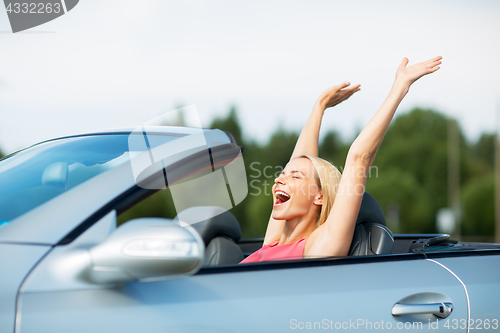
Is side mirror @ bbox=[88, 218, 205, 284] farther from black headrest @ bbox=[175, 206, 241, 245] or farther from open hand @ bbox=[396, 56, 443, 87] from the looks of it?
open hand @ bbox=[396, 56, 443, 87]

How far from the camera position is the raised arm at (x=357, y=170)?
1945 millimetres

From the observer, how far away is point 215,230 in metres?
2.30

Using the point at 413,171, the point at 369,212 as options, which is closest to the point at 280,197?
the point at 369,212

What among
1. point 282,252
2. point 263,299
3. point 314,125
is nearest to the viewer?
point 263,299

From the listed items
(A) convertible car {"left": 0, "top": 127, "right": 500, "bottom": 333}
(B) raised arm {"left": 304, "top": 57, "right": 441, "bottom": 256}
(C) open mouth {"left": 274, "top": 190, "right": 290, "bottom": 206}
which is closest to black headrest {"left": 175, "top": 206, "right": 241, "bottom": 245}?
(A) convertible car {"left": 0, "top": 127, "right": 500, "bottom": 333}

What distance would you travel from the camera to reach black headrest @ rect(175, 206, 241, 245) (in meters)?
2.06

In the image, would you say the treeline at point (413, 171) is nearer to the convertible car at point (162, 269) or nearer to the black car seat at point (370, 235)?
the black car seat at point (370, 235)

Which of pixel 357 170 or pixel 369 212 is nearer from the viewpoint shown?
pixel 357 170

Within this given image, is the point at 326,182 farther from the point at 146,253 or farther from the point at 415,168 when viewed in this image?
the point at 415,168

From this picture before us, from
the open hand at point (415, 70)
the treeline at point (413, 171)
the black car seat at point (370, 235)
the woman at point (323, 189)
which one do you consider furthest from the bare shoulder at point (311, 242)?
the treeline at point (413, 171)

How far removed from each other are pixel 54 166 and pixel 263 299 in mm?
927

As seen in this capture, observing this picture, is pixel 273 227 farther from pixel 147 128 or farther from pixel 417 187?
pixel 417 187

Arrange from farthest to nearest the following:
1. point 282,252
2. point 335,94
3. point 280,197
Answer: point 335,94, point 280,197, point 282,252

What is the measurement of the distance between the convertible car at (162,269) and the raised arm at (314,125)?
0.90 metres
